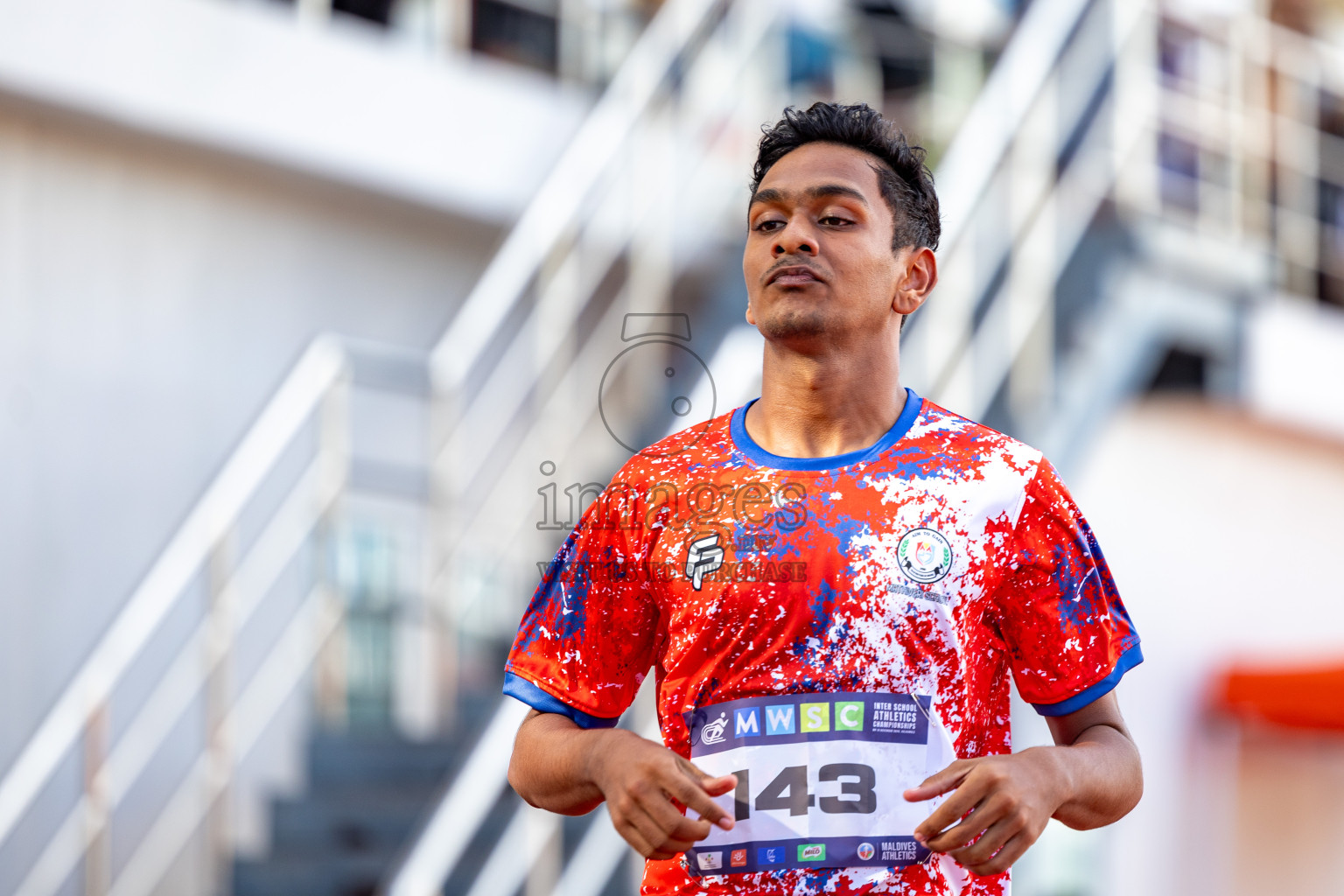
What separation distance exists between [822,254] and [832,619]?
37cm

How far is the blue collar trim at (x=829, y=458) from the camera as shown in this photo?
1638 millimetres

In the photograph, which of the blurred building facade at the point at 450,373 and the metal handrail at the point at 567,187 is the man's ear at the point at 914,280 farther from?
the metal handrail at the point at 567,187

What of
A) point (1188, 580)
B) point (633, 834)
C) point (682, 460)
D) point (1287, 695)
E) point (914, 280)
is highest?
point (1188, 580)

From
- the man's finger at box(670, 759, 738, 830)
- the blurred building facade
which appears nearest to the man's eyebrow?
the man's finger at box(670, 759, 738, 830)

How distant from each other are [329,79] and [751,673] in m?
4.30

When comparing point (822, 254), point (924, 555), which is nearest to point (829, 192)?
point (822, 254)

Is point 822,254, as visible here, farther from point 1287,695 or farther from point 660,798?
point 1287,695

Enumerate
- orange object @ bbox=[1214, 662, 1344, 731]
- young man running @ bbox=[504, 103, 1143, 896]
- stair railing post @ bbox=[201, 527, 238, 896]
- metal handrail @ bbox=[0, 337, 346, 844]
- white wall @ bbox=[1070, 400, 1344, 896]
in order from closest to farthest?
young man running @ bbox=[504, 103, 1143, 896] < metal handrail @ bbox=[0, 337, 346, 844] < stair railing post @ bbox=[201, 527, 238, 896] < orange object @ bbox=[1214, 662, 1344, 731] < white wall @ bbox=[1070, 400, 1344, 896]

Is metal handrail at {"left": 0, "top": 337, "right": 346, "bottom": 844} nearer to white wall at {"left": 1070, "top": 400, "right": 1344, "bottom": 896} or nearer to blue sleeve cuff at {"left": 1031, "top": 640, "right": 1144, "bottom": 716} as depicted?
white wall at {"left": 1070, "top": 400, "right": 1344, "bottom": 896}

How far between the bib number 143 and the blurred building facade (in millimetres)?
2080

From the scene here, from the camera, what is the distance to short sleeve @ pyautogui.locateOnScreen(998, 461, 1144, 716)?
161 centimetres

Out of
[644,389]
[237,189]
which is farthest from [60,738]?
[644,389]

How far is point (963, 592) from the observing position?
1.57 metres

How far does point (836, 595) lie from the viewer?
1.54m
